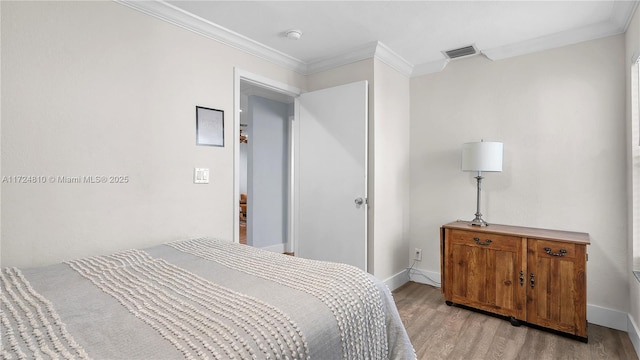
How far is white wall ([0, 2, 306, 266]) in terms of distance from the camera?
1.63 metres

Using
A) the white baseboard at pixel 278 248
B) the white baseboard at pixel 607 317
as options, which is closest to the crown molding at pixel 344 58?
the white baseboard at pixel 278 248

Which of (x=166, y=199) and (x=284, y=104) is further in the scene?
(x=284, y=104)

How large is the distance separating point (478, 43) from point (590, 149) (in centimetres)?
129

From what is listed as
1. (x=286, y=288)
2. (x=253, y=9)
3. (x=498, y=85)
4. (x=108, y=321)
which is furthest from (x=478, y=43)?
(x=108, y=321)

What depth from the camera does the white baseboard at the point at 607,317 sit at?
2.38 metres

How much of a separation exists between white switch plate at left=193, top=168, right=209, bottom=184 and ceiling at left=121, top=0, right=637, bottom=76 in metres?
1.08

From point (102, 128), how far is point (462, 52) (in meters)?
3.08

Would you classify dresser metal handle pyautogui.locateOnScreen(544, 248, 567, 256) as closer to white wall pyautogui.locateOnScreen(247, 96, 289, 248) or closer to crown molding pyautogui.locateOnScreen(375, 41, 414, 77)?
crown molding pyautogui.locateOnScreen(375, 41, 414, 77)

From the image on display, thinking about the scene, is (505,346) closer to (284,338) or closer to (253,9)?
(284,338)

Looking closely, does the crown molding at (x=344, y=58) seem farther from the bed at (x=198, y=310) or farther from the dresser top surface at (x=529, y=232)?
the bed at (x=198, y=310)

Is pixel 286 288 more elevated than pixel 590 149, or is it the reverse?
pixel 590 149

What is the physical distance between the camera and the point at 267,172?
4.66m

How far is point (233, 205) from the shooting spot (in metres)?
2.63

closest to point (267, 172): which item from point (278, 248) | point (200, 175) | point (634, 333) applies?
point (278, 248)
